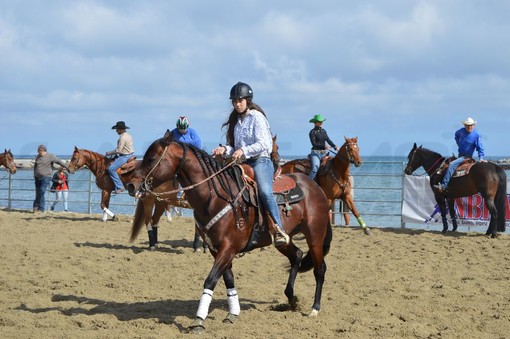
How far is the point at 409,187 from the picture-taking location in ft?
50.7

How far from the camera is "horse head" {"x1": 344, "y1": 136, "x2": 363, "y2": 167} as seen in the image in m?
13.4

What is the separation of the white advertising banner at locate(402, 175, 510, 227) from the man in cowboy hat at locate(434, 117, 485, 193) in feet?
3.21

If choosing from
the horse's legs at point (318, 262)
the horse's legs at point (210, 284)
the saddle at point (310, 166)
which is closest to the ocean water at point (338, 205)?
the saddle at point (310, 166)

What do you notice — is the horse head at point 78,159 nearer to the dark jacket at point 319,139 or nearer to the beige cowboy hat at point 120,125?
the beige cowboy hat at point 120,125

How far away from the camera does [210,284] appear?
5887 mm

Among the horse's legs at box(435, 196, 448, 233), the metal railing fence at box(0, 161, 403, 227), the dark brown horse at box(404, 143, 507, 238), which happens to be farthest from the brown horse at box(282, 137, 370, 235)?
the dark brown horse at box(404, 143, 507, 238)

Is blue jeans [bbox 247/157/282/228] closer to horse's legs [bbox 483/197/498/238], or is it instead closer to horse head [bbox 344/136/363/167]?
horse head [bbox 344/136/363/167]

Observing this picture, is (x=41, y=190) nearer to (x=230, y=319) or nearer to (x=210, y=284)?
(x=230, y=319)

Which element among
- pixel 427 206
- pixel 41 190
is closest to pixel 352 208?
pixel 427 206

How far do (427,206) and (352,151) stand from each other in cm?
284

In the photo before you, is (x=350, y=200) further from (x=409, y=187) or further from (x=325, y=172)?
(x=409, y=187)

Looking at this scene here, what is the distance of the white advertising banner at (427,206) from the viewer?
46.7ft

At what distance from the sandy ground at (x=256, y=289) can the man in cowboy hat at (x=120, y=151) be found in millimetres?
2277

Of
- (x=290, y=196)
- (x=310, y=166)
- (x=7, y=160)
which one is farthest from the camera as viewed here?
(x=7, y=160)
